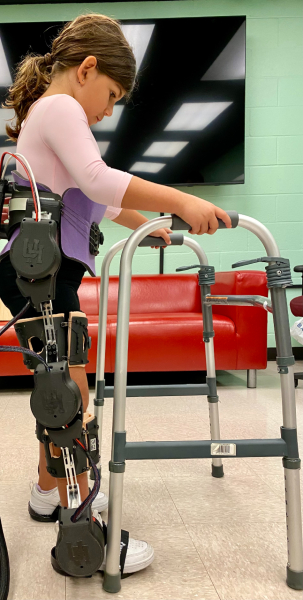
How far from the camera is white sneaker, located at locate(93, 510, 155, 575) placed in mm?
965

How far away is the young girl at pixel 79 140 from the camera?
2.97 feet

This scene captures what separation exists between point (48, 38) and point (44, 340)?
3275mm

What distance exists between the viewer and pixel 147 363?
8.89 feet

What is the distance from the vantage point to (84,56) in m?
1.01

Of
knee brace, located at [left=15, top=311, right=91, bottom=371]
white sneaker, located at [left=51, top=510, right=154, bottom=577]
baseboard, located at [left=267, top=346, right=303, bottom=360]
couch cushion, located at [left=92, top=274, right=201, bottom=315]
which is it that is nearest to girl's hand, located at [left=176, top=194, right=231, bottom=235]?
knee brace, located at [left=15, top=311, right=91, bottom=371]

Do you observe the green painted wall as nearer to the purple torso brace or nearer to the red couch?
the red couch

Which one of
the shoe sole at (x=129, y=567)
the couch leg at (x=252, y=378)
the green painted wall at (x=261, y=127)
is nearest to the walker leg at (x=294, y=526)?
the shoe sole at (x=129, y=567)

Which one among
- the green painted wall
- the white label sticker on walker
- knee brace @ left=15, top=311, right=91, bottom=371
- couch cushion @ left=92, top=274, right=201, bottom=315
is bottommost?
the white label sticker on walker

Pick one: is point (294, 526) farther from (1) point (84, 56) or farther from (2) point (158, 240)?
(1) point (84, 56)

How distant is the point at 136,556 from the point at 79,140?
0.82 meters

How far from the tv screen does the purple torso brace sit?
2.61 m

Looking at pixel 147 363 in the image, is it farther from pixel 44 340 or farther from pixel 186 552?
pixel 44 340

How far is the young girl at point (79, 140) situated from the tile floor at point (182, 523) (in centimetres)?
9

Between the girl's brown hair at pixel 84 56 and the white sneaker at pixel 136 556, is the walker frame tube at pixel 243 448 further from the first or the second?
the girl's brown hair at pixel 84 56
